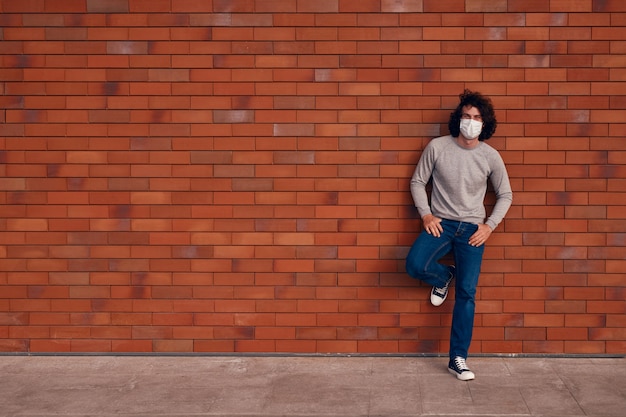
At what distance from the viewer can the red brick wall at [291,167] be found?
5.57m

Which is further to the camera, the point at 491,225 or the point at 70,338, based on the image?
the point at 70,338

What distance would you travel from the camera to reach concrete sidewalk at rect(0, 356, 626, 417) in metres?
4.76

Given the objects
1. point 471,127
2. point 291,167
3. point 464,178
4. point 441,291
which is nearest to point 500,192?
point 464,178

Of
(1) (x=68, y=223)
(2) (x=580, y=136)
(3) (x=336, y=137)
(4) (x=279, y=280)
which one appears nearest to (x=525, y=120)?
(2) (x=580, y=136)

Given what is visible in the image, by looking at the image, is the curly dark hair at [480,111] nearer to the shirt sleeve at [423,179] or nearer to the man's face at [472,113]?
the man's face at [472,113]

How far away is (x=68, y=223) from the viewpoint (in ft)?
19.0

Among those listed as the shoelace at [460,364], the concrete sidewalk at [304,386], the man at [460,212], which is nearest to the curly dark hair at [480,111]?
the man at [460,212]

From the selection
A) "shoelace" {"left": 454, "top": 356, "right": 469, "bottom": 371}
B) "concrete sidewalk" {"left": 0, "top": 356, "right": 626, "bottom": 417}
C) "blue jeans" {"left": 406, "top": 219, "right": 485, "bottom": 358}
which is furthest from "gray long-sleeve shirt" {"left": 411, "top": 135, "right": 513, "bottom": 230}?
"concrete sidewalk" {"left": 0, "top": 356, "right": 626, "bottom": 417}

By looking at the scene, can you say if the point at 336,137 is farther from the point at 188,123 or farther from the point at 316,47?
the point at 188,123

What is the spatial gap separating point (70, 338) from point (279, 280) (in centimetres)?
160

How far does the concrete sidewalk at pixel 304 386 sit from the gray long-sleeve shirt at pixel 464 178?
1.08 m

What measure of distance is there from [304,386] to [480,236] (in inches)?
60.4

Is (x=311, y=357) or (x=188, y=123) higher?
(x=188, y=123)

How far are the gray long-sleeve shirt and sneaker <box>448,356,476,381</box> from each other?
93 cm
